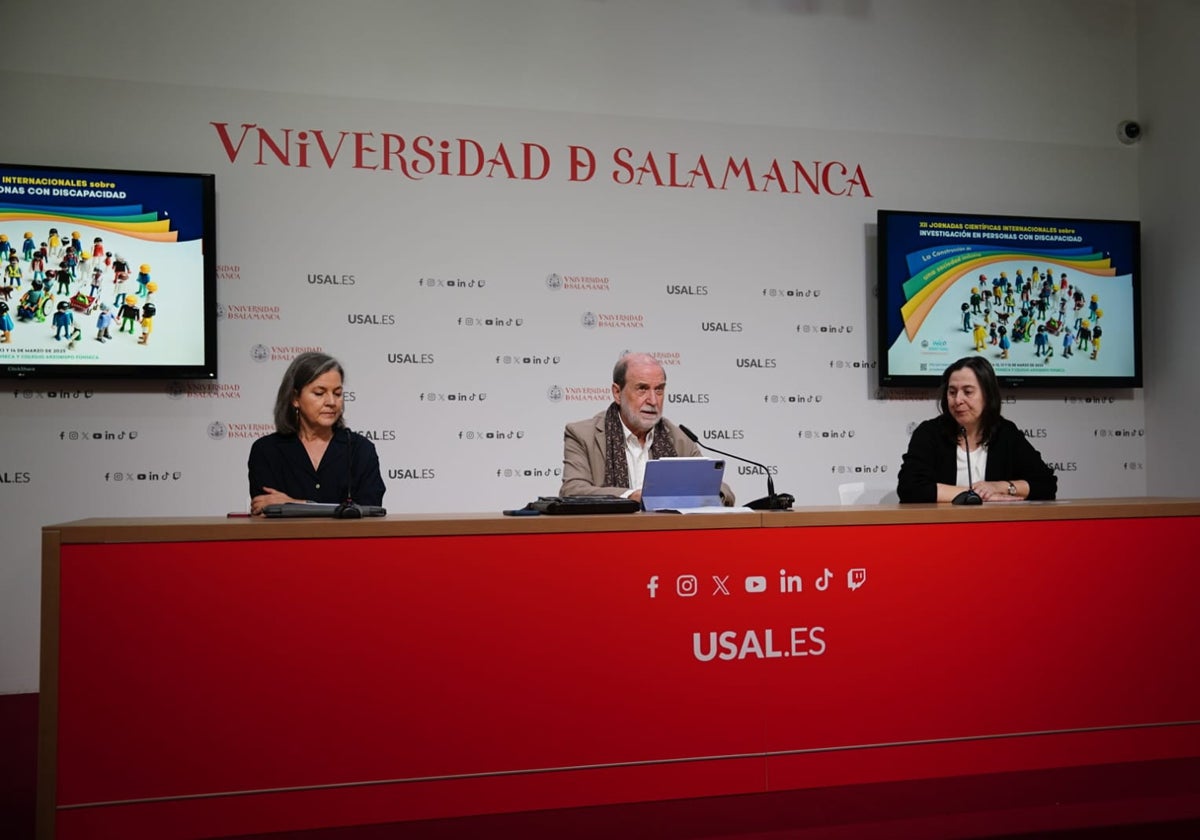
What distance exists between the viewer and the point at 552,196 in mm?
4730

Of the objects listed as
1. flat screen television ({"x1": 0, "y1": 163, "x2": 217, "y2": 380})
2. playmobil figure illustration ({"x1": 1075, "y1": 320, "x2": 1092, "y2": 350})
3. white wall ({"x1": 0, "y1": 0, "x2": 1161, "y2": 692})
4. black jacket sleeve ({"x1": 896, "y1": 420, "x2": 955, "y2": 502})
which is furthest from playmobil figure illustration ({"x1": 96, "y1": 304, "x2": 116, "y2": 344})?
playmobil figure illustration ({"x1": 1075, "y1": 320, "x2": 1092, "y2": 350})

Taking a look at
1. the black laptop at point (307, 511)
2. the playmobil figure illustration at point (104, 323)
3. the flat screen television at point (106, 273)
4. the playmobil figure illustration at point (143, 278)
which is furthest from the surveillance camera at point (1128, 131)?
the playmobil figure illustration at point (104, 323)

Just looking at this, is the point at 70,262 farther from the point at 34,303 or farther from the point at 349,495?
the point at 349,495

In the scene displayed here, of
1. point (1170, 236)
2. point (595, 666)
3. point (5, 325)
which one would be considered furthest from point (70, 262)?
point (1170, 236)

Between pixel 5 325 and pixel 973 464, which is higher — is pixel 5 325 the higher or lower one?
the higher one

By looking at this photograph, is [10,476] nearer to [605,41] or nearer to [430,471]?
[430,471]

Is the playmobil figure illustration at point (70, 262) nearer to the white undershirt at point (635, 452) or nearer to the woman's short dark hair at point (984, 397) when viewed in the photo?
the white undershirt at point (635, 452)

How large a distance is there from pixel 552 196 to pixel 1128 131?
3.11m

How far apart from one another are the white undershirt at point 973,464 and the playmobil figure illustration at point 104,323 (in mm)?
3430

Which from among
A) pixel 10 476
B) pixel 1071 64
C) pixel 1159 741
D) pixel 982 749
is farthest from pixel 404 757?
pixel 1071 64

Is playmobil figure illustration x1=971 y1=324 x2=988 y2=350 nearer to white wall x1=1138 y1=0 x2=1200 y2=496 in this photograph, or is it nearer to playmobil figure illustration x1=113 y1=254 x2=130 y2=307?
white wall x1=1138 y1=0 x2=1200 y2=496

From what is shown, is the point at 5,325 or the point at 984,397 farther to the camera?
the point at 5,325

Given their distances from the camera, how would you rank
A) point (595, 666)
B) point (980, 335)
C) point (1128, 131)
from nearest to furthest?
point (595, 666) → point (980, 335) → point (1128, 131)

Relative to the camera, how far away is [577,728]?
2.46 metres
